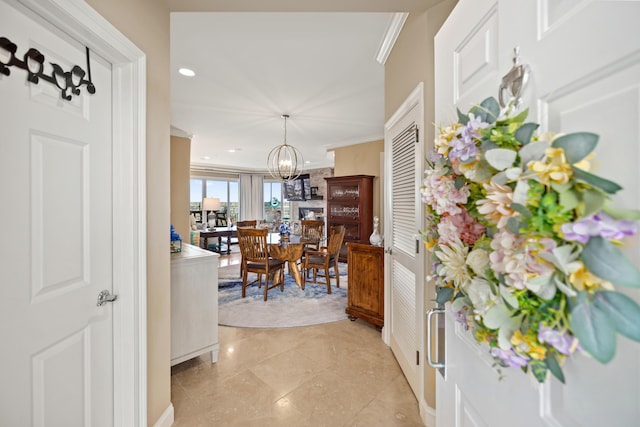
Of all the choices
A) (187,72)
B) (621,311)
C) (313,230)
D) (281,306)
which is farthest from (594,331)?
(313,230)

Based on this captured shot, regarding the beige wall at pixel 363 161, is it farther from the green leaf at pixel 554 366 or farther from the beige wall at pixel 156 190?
the green leaf at pixel 554 366

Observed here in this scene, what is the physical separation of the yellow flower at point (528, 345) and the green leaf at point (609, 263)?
156 mm

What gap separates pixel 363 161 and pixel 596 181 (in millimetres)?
5168

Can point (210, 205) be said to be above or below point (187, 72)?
below

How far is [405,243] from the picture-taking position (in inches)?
82.4

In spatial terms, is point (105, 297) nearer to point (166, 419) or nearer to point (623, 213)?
point (166, 419)

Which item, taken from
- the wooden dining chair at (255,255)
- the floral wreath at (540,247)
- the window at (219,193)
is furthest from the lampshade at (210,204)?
the floral wreath at (540,247)

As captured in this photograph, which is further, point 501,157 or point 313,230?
point 313,230

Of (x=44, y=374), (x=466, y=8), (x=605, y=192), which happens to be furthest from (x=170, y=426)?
(x=466, y=8)

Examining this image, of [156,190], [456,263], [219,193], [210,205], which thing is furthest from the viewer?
[219,193]

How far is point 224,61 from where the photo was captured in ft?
8.11

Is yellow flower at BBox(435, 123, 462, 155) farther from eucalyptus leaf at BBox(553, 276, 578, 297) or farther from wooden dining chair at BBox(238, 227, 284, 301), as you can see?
wooden dining chair at BBox(238, 227, 284, 301)

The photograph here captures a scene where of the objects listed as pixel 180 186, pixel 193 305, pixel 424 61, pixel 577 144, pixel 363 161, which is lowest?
pixel 193 305

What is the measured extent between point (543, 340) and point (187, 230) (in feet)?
16.5
